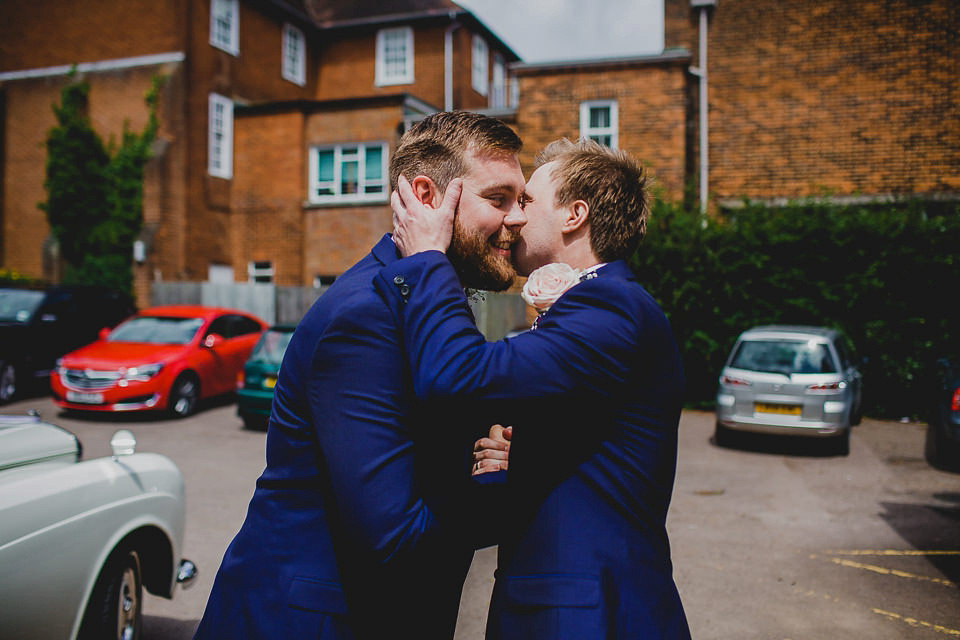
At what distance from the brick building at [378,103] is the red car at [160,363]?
8.33m

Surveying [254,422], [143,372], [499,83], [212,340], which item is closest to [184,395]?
[143,372]

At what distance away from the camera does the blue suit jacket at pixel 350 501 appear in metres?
1.50

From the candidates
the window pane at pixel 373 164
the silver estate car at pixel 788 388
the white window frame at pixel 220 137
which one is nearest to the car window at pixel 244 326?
the window pane at pixel 373 164

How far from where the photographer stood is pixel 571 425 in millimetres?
1716

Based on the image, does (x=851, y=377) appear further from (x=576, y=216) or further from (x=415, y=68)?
(x=415, y=68)

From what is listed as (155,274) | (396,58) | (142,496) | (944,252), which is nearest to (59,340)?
(155,274)

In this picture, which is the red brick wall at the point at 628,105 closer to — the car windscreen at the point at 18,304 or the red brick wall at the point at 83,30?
the car windscreen at the point at 18,304

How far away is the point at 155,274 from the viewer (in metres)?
21.0

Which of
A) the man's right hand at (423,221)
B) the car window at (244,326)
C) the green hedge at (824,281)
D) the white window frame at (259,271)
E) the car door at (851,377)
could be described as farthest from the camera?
the white window frame at (259,271)

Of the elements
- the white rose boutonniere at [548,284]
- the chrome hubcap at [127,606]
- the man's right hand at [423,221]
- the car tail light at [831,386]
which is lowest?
the chrome hubcap at [127,606]

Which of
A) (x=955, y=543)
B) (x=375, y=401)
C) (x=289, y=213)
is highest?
(x=289, y=213)

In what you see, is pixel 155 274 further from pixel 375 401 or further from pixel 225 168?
pixel 375 401

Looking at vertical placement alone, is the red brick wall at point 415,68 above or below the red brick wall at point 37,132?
above

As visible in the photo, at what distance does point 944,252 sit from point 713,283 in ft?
12.8
